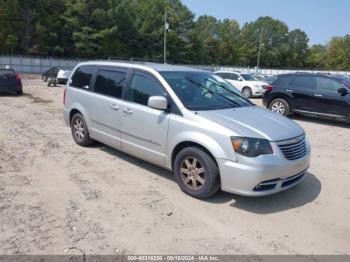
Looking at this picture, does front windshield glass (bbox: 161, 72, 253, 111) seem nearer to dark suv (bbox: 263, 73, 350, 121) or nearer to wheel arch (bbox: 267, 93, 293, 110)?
dark suv (bbox: 263, 73, 350, 121)

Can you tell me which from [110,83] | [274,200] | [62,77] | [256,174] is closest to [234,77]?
[62,77]

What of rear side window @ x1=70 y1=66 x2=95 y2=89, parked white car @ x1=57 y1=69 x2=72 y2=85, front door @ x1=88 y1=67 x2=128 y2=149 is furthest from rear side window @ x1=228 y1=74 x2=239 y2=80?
front door @ x1=88 y1=67 x2=128 y2=149

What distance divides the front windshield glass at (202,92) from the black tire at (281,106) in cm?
661

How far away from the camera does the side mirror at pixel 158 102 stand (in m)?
4.84

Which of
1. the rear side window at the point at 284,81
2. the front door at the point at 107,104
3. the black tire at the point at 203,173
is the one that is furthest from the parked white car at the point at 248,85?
the black tire at the point at 203,173

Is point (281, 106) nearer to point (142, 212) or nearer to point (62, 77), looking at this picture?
point (142, 212)

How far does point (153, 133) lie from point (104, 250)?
2.08 metres

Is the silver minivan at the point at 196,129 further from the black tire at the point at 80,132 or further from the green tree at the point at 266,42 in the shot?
the green tree at the point at 266,42

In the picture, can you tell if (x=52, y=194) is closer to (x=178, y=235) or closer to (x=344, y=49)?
(x=178, y=235)

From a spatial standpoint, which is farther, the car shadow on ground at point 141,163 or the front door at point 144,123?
the car shadow on ground at point 141,163

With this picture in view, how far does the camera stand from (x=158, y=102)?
4840 millimetres

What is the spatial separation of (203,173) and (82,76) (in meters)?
3.66

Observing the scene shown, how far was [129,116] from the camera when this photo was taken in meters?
5.50

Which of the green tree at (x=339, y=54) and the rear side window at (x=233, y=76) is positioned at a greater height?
the green tree at (x=339, y=54)
